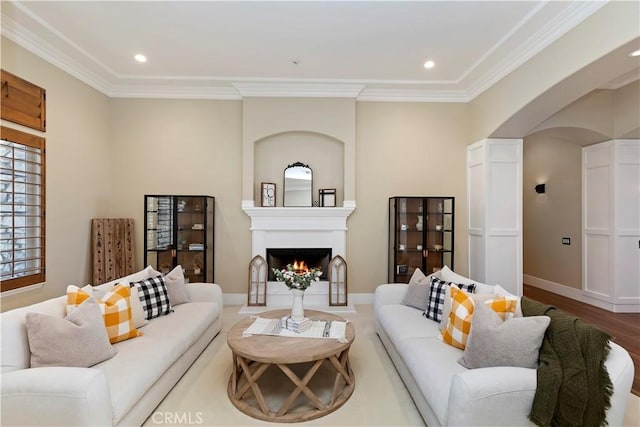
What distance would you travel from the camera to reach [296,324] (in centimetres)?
266

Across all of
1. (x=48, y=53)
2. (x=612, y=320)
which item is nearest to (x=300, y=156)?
(x=48, y=53)

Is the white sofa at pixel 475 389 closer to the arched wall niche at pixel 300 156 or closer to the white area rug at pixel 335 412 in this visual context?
the white area rug at pixel 335 412

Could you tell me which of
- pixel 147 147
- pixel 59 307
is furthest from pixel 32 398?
pixel 147 147

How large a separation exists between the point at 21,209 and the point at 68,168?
86 centimetres

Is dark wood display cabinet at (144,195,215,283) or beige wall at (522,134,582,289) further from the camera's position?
beige wall at (522,134,582,289)

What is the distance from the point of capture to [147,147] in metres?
4.85

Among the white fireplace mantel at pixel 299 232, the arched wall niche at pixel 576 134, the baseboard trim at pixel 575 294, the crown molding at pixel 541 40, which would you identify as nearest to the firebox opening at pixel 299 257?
the white fireplace mantel at pixel 299 232

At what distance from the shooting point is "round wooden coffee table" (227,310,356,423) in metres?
2.18

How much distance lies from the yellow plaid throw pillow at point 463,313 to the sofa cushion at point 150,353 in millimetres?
2108

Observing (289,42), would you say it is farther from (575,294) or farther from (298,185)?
(575,294)

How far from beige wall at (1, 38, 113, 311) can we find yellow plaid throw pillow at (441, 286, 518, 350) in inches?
164

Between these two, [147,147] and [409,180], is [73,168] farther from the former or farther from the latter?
[409,180]

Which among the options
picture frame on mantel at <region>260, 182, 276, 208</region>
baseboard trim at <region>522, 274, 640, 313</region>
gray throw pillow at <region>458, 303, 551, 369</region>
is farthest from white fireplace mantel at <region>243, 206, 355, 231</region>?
baseboard trim at <region>522, 274, 640, 313</region>

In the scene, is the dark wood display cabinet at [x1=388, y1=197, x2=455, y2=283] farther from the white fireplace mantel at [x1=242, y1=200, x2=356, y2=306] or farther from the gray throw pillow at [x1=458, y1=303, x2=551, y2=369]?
the gray throw pillow at [x1=458, y1=303, x2=551, y2=369]
